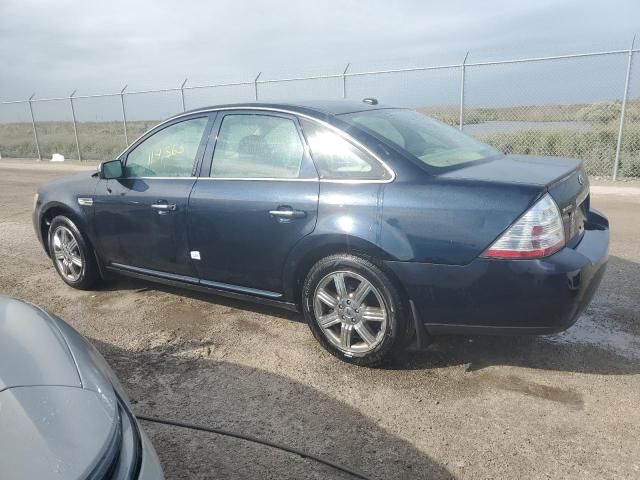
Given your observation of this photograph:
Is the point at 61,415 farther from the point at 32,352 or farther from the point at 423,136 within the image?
the point at 423,136

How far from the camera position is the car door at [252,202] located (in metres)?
3.50

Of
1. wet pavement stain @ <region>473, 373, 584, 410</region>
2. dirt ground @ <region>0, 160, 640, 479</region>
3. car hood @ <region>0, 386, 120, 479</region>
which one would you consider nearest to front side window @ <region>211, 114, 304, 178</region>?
dirt ground @ <region>0, 160, 640, 479</region>

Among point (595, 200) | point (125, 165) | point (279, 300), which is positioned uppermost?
point (125, 165)

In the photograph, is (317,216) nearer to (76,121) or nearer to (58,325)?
(58,325)

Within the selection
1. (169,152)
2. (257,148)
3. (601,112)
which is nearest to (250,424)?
(257,148)

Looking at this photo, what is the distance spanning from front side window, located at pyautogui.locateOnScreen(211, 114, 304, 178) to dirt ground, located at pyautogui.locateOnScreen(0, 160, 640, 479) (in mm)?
1208

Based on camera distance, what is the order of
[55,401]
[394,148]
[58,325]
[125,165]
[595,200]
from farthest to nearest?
[595,200] < [125,165] < [394,148] < [58,325] < [55,401]

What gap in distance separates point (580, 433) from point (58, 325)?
2.52m

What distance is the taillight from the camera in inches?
110

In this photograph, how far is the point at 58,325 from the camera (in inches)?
88.4

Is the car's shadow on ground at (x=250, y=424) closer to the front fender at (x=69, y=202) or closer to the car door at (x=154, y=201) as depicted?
the car door at (x=154, y=201)

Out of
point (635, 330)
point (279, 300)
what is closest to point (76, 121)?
point (279, 300)

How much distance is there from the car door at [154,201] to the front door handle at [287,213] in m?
0.85

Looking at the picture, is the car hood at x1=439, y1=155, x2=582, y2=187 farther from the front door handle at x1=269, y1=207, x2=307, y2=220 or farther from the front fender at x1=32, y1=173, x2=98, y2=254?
the front fender at x1=32, y1=173, x2=98, y2=254
